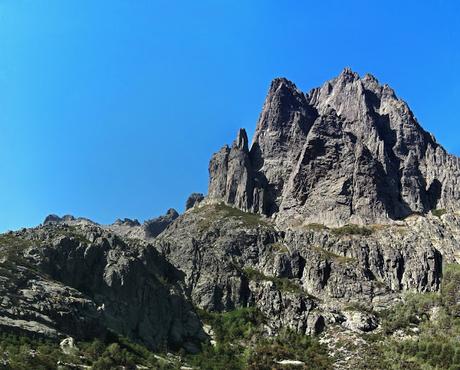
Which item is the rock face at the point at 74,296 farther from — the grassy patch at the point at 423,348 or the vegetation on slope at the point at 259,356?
the grassy patch at the point at 423,348

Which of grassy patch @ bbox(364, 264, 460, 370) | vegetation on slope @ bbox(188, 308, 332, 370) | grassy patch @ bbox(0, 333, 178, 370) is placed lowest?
grassy patch @ bbox(0, 333, 178, 370)

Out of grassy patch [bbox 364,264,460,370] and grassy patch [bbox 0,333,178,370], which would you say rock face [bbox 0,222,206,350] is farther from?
grassy patch [bbox 364,264,460,370]

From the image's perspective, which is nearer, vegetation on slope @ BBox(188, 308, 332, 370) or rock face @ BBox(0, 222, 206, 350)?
rock face @ BBox(0, 222, 206, 350)

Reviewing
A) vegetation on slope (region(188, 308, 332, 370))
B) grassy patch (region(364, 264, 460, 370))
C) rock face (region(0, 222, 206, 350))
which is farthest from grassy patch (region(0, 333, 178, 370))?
grassy patch (region(364, 264, 460, 370))

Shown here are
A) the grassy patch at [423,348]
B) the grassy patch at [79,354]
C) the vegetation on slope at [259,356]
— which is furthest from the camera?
the vegetation on slope at [259,356]

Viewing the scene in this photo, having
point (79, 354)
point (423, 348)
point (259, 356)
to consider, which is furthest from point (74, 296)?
point (423, 348)

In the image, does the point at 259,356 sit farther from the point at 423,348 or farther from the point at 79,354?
the point at 79,354

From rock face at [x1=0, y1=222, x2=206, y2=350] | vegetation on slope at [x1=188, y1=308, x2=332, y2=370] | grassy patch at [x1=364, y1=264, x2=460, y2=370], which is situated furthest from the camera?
vegetation on slope at [x1=188, y1=308, x2=332, y2=370]

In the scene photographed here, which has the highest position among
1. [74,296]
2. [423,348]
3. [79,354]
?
[423,348]

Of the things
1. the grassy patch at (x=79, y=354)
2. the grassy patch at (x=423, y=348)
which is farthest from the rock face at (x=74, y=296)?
the grassy patch at (x=423, y=348)

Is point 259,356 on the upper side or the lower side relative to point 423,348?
lower

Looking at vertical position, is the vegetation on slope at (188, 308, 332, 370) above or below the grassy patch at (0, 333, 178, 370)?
above

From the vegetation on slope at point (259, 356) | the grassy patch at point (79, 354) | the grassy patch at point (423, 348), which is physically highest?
the grassy patch at point (423, 348)

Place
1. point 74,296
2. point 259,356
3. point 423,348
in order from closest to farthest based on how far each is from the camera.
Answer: point 74,296 → point 423,348 → point 259,356
